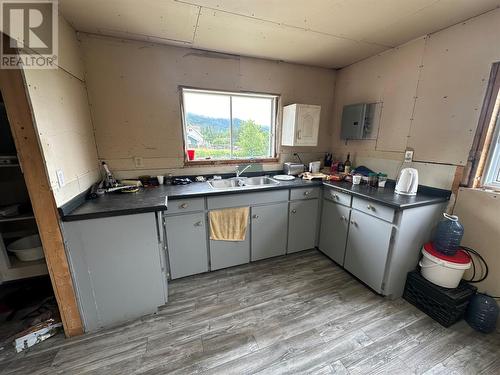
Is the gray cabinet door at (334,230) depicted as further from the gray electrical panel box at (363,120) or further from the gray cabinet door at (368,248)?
the gray electrical panel box at (363,120)

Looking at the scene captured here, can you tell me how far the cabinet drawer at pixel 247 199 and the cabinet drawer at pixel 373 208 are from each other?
693 millimetres

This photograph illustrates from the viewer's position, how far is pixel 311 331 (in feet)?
5.03

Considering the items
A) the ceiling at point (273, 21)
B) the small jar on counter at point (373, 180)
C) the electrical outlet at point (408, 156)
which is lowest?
the small jar on counter at point (373, 180)

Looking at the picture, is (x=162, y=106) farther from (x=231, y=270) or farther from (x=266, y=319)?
(x=266, y=319)

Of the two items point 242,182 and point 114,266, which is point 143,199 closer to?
point 114,266

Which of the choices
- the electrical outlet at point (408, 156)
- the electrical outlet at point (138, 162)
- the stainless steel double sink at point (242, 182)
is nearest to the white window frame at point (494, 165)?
the electrical outlet at point (408, 156)

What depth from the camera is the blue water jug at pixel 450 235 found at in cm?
159

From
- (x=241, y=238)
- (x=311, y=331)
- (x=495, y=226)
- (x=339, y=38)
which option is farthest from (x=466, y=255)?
(x=339, y=38)

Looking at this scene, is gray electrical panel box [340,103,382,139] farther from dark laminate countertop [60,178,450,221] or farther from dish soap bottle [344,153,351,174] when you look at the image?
dark laminate countertop [60,178,450,221]

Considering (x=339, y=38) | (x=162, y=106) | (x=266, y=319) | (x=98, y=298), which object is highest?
(x=339, y=38)

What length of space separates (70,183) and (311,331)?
6.77 feet

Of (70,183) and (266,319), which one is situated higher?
(70,183)

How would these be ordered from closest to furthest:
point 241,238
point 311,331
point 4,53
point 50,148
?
point 4,53
point 50,148
point 311,331
point 241,238

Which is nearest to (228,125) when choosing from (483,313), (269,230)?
(269,230)
